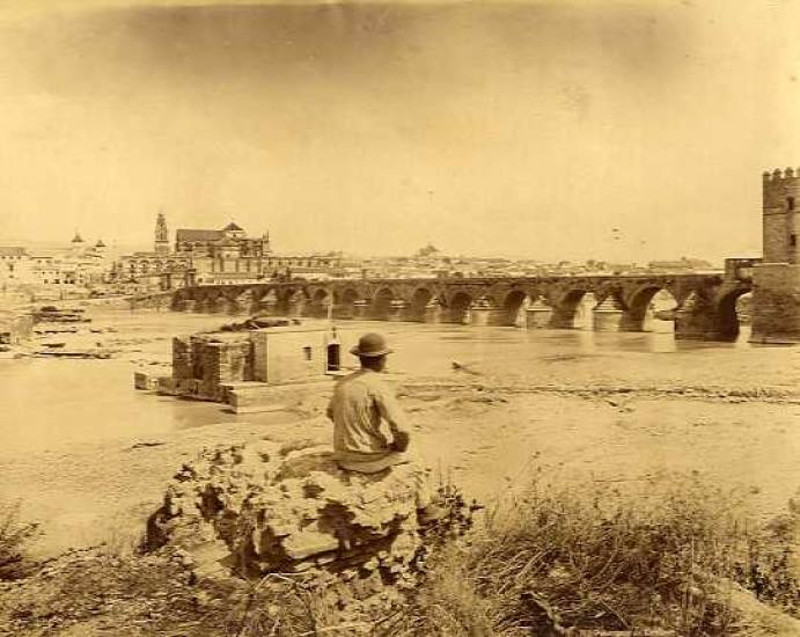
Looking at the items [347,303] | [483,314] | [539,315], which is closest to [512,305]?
[539,315]

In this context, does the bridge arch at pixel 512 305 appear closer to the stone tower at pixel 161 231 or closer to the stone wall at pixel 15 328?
the stone wall at pixel 15 328

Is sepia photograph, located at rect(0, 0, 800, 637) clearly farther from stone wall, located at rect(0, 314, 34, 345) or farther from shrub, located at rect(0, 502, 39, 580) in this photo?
stone wall, located at rect(0, 314, 34, 345)

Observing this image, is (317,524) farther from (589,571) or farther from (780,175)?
(780,175)

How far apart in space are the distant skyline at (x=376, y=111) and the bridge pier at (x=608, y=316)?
34.8 ft

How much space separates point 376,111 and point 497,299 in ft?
34.1

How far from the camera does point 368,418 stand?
8.13 feet

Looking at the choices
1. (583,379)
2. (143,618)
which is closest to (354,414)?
(143,618)

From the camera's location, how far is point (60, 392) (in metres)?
4.87

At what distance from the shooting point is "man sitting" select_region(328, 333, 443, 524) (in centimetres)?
243

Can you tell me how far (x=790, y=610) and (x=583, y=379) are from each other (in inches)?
127

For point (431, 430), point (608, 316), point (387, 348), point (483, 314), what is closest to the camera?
point (387, 348)

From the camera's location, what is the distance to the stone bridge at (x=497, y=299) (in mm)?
5988

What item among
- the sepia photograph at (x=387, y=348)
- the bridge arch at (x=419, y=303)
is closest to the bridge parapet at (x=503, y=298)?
the bridge arch at (x=419, y=303)

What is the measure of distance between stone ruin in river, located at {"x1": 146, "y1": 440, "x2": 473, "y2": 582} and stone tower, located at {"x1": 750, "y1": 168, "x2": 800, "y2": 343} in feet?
18.5
